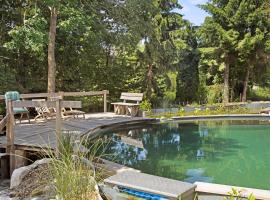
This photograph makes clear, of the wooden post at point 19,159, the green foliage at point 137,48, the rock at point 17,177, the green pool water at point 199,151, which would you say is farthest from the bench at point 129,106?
the rock at point 17,177

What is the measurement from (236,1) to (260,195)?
16487 millimetres

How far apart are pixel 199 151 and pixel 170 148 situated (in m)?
0.79

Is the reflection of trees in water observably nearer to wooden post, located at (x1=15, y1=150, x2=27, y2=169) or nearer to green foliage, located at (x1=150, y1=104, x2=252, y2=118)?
green foliage, located at (x1=150, y1=104, x2=252, y2=118)

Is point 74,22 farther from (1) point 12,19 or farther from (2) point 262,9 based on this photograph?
(2) point 262,9

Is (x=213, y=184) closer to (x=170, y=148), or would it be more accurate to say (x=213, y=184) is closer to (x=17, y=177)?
(x=17, y=177)

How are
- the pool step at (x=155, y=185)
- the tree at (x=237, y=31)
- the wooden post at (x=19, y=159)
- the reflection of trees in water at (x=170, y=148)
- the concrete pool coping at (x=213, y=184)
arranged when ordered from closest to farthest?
the pool step at (x=155, y=185) → the concrete pool coping at (x=213, y=184) → the wooden post at (x=19, y=159) → the reflection of trees in water at (x=170, y=148) → the tree at (x=237, y=31)

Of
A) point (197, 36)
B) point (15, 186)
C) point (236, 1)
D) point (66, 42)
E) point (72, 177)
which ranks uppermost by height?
point (236, 1)

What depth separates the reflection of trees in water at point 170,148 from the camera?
7.17 m

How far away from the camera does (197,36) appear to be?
19.8 m

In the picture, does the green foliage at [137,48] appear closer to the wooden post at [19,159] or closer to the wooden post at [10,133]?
the wooden post at [10,133]

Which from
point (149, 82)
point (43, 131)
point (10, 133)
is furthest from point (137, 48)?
point (10, 133)

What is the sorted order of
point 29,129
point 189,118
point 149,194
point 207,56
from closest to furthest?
point 149,194, point 29,129, point 189,118, point 207,56

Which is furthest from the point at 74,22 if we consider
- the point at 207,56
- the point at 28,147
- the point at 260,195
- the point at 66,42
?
the point at 207,56

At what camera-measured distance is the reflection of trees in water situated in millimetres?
7166
